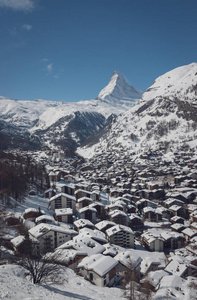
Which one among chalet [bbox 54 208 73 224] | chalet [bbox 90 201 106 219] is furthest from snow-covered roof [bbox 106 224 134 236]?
chalet [bbox 90 201 106 219]

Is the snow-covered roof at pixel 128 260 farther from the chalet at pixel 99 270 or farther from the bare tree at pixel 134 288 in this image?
the chalet at pixel 99 270

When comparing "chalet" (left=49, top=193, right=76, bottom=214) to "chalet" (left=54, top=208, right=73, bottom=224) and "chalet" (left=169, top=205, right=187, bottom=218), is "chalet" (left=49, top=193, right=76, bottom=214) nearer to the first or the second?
"chalet" (left=54, top=208, right=73, bottom=224)

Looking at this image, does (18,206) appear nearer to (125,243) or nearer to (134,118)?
(125,243)

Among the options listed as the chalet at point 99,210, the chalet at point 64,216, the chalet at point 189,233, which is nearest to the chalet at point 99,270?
the chalet at point 64,216

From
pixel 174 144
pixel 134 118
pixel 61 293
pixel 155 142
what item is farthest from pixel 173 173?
pixel 134 118

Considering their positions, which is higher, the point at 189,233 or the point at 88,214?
the point at 88,214

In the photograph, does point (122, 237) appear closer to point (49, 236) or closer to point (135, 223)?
point (135, 223)

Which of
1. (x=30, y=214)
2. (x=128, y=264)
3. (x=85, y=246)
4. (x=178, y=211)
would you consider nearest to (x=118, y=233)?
(x=85, y=246)
